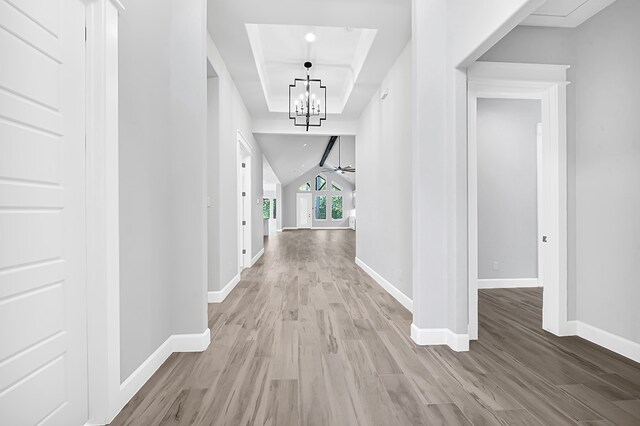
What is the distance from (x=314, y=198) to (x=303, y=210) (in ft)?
3.38

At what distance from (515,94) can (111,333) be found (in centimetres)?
367

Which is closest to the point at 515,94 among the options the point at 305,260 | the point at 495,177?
the point at 495,177

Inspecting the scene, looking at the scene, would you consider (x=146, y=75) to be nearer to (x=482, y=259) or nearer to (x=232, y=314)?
(x=232, y=314)

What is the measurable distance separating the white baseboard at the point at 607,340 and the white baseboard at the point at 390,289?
4.61ft

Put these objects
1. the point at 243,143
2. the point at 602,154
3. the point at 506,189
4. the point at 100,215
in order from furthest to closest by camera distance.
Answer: the point at 243,143, the point at 506,189, the point at 602,154, the point at 100,215

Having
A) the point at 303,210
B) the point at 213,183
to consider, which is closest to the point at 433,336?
the point at 213,183

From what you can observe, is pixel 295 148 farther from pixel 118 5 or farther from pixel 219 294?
pixel 118 5

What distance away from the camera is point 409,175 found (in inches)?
133

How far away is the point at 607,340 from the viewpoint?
2488 mm

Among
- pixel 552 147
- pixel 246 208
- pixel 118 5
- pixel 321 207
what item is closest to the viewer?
pixel 118 5

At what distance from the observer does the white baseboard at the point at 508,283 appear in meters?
4.29

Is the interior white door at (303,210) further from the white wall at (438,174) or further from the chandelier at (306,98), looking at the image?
the white wall at (438,174)

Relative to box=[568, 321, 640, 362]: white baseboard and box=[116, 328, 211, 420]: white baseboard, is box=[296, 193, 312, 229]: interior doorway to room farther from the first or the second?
box=[568, 321, 640, 362]: white baseboard

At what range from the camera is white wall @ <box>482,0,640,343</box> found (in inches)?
94.2
